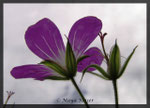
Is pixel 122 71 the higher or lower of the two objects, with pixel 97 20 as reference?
lower

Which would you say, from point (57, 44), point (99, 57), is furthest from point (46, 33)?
point (99, 57)

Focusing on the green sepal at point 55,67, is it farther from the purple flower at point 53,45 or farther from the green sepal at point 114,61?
the green sepal at point 114,61

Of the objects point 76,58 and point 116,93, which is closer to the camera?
point 116,93

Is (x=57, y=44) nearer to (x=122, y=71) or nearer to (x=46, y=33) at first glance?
(x=46, y=33)

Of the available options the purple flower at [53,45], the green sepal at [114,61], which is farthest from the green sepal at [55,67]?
the green sepal at [114,61]

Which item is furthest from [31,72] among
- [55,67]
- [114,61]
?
[114,61]

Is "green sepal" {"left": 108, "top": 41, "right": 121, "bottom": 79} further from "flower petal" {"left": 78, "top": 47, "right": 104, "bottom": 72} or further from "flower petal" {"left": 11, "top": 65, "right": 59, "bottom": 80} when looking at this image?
"flower petal" {"left": 11, "top": 65, "right": 59, "bottom": 80}
